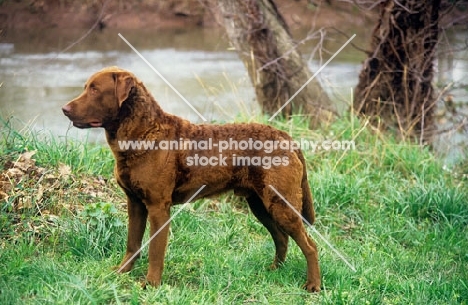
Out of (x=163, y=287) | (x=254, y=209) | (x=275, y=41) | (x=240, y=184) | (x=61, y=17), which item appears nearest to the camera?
(x=163, y=287)

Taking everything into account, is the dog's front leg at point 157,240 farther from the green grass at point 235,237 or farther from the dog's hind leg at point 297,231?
the dog's hind leg at point 297,231

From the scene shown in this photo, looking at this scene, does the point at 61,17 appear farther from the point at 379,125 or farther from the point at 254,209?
the point at 254,209

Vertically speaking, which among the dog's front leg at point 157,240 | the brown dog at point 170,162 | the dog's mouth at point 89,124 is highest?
the dog's mouth at point 89,124

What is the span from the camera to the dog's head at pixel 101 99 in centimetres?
451

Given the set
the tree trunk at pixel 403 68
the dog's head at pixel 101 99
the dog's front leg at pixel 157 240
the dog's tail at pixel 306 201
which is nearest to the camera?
the dog's head at pixel 101 99

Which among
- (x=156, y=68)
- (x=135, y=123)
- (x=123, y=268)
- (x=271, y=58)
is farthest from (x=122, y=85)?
(x=156, y=68)

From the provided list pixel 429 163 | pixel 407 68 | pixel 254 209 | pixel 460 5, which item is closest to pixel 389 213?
pixel 429 163

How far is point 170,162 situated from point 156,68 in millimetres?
7199

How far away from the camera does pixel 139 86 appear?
4684mm

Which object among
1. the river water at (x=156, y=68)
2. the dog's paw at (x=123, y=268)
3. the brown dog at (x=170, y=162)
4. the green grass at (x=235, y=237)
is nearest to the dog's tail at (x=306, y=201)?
the brown dog at (x=170, y=162)

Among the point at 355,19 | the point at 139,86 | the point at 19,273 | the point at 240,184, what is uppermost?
the point at 139,86

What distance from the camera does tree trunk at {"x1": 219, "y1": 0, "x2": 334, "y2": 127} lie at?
29.2ft

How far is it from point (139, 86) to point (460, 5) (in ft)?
19.9

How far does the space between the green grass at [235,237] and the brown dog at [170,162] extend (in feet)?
1.09
